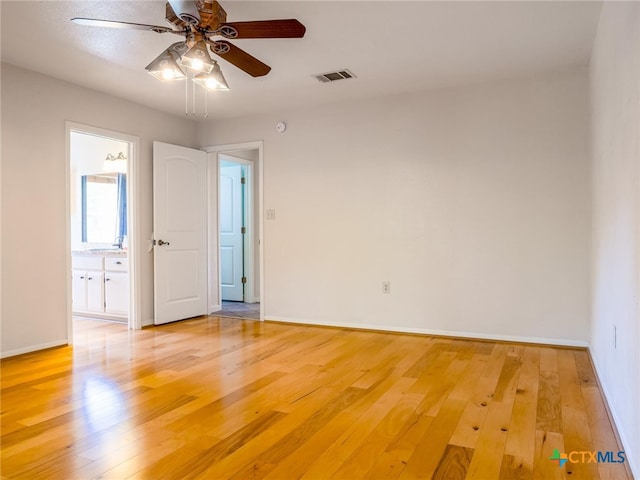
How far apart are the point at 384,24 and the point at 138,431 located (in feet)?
9.37

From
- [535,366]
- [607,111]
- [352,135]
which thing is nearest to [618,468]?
[535,366]

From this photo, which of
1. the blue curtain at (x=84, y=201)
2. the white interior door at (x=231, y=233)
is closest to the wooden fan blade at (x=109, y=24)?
the white interior door at (x=231, y=233)

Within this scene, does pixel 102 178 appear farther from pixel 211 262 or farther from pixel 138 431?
pixel 138 431

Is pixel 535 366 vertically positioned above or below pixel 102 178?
below

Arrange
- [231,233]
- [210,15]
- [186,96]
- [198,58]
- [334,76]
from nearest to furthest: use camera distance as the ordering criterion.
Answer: [210,15]
[198,58]
[334,76]
[186,96]
[231,233]

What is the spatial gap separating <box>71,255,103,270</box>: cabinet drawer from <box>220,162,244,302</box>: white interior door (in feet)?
5.91

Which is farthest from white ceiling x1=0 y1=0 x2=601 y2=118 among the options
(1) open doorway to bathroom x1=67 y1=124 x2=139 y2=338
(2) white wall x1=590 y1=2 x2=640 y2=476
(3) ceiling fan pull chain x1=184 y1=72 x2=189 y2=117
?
(1) open doorway to bathroom x1=67 y1=124 x2=139 y2=338

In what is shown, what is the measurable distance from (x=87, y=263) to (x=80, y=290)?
0.37 m

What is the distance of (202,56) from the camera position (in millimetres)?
2588

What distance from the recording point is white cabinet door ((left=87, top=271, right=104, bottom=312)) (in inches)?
203

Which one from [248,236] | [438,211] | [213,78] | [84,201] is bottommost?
[248,236]

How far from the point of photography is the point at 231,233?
6473 millimetres

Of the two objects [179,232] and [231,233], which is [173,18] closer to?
[179,232]

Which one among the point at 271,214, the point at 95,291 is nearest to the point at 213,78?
the point at 271,214
